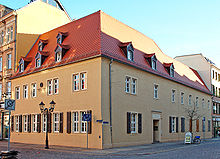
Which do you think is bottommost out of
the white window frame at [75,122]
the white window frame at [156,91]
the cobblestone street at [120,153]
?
the cobblestone street at [120,153]

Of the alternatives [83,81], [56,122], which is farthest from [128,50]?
[56,122]

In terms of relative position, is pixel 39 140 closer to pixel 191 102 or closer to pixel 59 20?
pixel 59 20

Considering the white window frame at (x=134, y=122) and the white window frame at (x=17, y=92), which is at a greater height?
the white window frame at (x=17, y=92)

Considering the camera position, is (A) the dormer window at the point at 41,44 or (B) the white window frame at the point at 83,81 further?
(A) the dormer window at the point at 41,44

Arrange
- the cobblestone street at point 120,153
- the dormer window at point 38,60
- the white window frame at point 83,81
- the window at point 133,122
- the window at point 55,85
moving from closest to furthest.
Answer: the cobblestone street at point 120,153 → the white window frame at point 83,81 → the window at point 133,122 → the window at point 55,85 → the dormer window at point 38,60

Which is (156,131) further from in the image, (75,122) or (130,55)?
(75,122)

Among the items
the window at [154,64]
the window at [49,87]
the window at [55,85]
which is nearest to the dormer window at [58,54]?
the window at [55,85]

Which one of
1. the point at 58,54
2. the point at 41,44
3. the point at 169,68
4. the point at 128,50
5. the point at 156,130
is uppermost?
the point at 41,44

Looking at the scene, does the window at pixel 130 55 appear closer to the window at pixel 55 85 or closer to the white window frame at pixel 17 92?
the window at pixel 55 85

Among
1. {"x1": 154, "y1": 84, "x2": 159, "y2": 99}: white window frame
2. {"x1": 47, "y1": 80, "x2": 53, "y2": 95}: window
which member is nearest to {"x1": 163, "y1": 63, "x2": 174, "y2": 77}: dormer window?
{"x1": 154, "y1": 84, "x2": 159, "y2": 99}: white window frame

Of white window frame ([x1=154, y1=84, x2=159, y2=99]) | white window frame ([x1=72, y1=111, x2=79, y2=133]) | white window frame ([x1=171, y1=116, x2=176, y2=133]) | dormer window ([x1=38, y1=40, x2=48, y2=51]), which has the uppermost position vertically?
dormer window ([x1=38, y1=40, x2=48, y2=51])

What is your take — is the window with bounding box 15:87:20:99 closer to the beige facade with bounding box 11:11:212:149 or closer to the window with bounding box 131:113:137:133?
the beige facade with bounding box 11:11:212:149

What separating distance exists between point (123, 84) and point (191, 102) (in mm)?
19009

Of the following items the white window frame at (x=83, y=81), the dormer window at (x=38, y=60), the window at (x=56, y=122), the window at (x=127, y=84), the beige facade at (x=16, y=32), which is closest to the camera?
the white window frame at (x=83, y=81)
